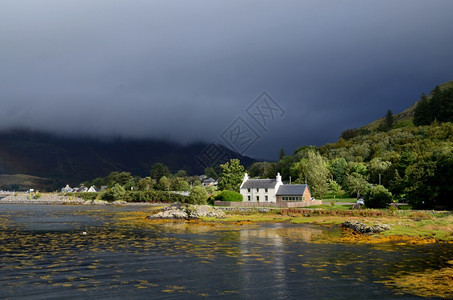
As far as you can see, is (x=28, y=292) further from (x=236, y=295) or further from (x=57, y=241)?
(x=57, y=241)

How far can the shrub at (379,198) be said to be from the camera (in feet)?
276

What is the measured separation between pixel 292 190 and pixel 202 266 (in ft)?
282

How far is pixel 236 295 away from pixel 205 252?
51.4 feet

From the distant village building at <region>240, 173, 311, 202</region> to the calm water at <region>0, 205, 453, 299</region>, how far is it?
62.1 metres

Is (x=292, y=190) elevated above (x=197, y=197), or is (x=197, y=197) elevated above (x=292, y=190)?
(x=292, y=190)

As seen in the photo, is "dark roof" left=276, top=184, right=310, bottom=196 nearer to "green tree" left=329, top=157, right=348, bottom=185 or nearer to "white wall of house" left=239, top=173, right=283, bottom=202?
"white wall of house" left=239, top=173, right=283, bottom=202

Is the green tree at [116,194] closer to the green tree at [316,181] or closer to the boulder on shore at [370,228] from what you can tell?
the green tree at [316,181]

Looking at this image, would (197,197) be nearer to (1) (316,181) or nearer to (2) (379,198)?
(1) (316,181)

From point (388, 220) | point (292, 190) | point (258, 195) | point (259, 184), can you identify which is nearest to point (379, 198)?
point (388, 220)

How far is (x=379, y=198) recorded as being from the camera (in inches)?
3324

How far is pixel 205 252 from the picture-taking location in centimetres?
3812

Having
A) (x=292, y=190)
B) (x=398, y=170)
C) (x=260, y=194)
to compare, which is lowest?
(x=260, y=194)

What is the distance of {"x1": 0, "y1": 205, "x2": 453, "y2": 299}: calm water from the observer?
→ 23516 mm

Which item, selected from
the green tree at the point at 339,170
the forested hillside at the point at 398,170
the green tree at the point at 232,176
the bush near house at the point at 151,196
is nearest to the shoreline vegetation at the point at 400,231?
the forested hillside at the point at 398,170
